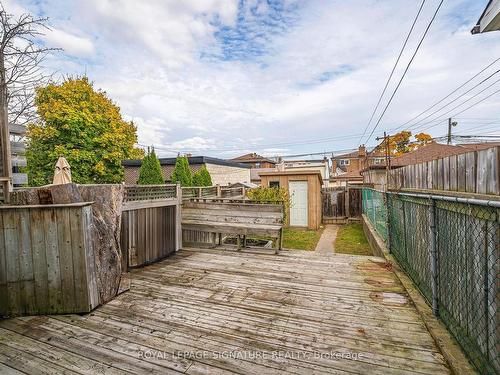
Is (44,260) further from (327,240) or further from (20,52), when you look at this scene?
(327,240)

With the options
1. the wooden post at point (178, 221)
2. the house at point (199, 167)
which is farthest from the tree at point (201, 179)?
the wooden post at point (178, 221)

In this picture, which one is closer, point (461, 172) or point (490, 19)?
point (461, 172)

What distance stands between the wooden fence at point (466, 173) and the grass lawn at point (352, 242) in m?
4.07

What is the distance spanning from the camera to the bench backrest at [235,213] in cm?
573

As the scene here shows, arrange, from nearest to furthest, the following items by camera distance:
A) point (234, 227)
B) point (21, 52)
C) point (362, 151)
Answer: point (21, 52)
point (234, 227)
point (362, 151)

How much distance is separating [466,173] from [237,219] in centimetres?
451

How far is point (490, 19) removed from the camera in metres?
2.24

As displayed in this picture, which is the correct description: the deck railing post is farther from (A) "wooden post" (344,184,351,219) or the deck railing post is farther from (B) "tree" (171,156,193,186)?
(A) "wooden post" (344,184,351,219)

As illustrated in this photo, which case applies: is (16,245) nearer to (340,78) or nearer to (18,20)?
(18,20)

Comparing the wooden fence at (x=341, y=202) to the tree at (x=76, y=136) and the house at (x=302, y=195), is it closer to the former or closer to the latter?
the house at (x=302, y=195)

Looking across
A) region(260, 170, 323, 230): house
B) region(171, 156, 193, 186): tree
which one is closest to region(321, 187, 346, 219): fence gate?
region(260, 170, 323, 230): house

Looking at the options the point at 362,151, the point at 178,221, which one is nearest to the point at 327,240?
the point at 178,221

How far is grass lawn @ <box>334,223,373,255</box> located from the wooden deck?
3245 millimetres

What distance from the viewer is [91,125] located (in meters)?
15.9
